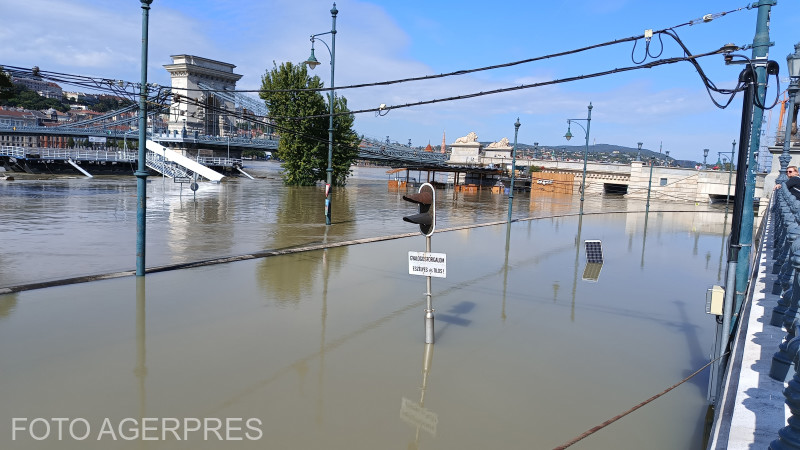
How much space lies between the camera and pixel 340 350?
808 cm

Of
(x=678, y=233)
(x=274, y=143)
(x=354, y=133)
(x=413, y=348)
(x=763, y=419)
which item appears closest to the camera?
(x=763, y=419)

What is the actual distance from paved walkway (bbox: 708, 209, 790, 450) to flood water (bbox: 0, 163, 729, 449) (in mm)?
1175

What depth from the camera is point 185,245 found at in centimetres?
1636

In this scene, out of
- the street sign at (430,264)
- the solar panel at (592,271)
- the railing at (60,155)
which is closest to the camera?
the street sign at (430,264)

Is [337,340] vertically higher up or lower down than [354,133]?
lower down

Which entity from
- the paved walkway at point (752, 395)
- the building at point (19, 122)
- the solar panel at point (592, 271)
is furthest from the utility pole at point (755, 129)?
the building at point (19, 122)

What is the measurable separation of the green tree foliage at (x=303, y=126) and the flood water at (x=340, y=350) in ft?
106

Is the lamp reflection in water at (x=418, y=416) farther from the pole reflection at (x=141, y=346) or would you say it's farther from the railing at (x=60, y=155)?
the railing at (x=60, y=155)

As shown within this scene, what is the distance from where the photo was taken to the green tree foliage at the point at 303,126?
48062 millimetres

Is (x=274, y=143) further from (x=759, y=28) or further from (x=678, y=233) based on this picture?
(x=759, y=28)

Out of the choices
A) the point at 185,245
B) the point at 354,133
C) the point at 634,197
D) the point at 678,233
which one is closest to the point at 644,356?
the point at 185,245

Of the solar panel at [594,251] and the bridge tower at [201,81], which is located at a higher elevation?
the bridge tower at [201,81]

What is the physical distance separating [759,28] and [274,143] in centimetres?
8847

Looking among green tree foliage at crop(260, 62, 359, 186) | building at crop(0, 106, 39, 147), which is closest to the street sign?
green tree foliage at crop(260, 62, 359, 186)
